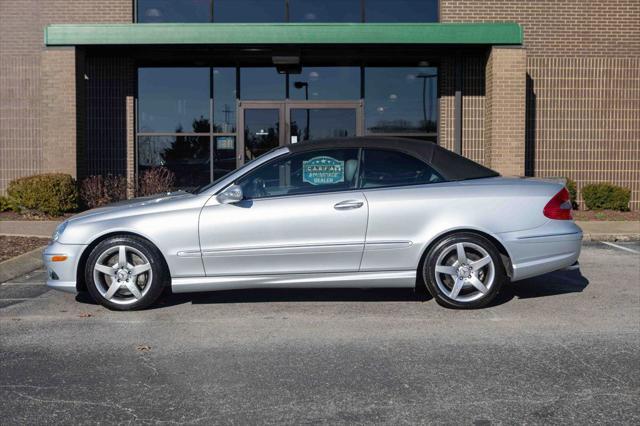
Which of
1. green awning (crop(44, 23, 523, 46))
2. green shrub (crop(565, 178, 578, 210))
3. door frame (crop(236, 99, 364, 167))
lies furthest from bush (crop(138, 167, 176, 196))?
green shrub (crop(565, 178, 578, 210))

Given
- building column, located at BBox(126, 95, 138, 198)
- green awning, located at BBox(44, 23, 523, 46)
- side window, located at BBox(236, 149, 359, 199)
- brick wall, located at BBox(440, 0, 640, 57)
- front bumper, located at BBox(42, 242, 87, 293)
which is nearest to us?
front bumper, located at BBox(42, 242, 87, 293)

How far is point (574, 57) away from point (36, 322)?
44.0 feet

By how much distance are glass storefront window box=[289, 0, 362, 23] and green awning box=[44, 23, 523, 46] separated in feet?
5.55

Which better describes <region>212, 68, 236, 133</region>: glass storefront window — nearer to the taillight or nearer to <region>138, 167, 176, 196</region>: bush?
<region>138, 167, 176, 196</region>: bush

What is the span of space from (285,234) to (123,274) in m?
1.51

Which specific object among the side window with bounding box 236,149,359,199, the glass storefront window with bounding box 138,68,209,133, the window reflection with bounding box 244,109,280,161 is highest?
the glass storefront window with bounding box 138,68,209,133

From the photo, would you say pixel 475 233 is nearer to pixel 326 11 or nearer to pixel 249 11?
pixel 326 11

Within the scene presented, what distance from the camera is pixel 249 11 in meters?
15.7

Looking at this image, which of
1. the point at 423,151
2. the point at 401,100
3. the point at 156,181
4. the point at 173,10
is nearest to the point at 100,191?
the point at 156,181

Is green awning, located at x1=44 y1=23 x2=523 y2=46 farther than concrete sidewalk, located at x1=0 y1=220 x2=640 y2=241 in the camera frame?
Yes

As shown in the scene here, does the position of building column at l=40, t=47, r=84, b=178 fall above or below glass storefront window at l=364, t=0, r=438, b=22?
below

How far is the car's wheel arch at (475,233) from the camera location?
6.34 m

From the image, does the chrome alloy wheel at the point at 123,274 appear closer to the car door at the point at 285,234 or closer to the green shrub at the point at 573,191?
the car door at the point at 285,234

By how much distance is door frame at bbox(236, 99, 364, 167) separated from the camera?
15.8m
